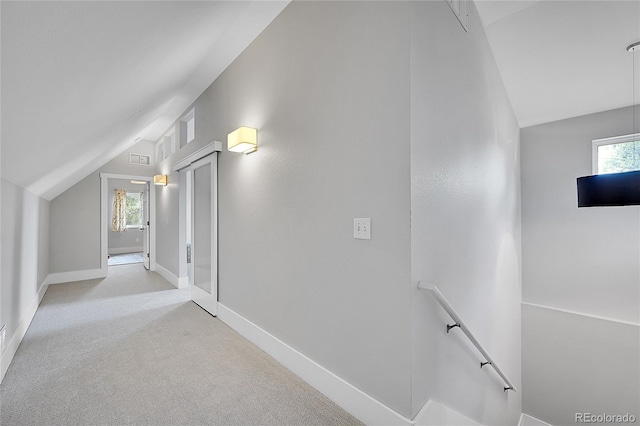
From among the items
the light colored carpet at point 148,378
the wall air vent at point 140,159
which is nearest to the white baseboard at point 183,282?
the light colored carpet at point 148,378

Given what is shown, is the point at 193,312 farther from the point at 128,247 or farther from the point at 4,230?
the point at 128,247

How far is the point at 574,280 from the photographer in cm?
363

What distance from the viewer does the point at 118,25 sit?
4.36 feet

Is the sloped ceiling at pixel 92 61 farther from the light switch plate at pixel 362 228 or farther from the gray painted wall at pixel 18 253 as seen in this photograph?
the light switch plate at pixel 362 228

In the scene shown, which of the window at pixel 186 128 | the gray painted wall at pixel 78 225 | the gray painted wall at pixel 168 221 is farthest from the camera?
the gray painted wall at pixel 78 225

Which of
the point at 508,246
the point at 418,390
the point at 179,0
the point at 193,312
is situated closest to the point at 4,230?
the point at 193,312

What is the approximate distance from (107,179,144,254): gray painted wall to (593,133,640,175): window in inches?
444

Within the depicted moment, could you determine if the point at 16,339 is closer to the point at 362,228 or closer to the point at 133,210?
the point at 362,228

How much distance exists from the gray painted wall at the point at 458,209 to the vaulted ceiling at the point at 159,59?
0.39 meters

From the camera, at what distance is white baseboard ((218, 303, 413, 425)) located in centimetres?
157

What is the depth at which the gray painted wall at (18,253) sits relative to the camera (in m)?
2.28

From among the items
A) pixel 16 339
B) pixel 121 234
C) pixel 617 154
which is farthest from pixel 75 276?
pixel 617 154

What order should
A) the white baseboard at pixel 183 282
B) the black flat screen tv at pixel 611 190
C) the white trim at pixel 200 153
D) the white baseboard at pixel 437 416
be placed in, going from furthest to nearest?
the white baseboard at pixel 183 282 → the white trim at pixel 200 153 → the black flat screen tv at pixel 611 190 → the white baseboard at pixel 437 416

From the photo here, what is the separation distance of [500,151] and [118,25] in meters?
3.56
